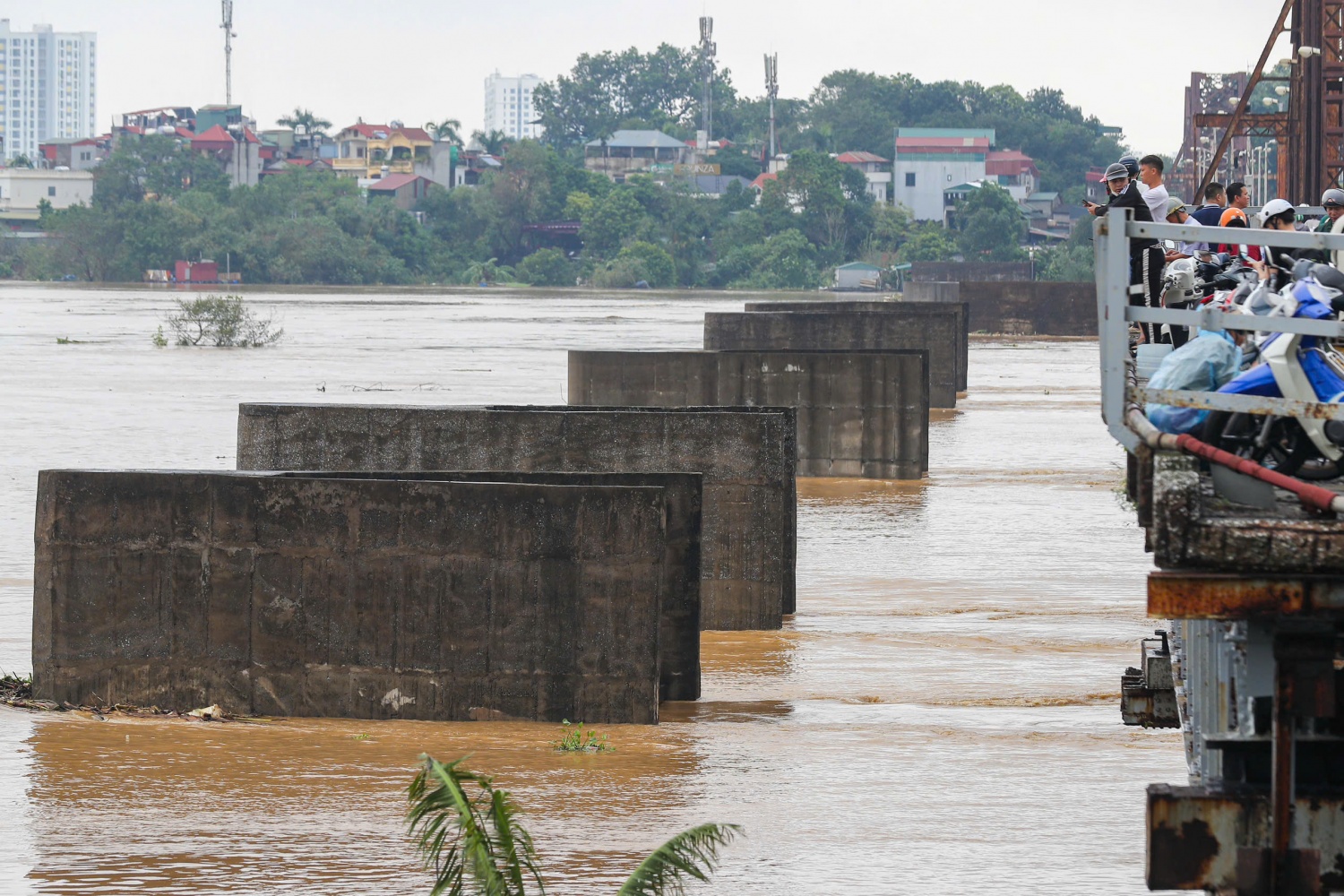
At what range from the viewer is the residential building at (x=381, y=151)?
7485 inches

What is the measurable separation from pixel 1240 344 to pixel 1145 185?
3808 mm

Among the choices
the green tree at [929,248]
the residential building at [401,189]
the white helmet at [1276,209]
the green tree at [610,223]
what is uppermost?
the residential building at [401,189]

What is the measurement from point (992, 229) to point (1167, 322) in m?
139

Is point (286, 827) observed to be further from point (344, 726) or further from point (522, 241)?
point (522, 241)

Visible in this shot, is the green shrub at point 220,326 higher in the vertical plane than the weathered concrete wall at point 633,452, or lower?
higher

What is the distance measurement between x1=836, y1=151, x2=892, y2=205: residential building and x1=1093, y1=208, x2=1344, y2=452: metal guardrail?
168m

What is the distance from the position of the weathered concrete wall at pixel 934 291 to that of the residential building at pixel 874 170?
9814cm

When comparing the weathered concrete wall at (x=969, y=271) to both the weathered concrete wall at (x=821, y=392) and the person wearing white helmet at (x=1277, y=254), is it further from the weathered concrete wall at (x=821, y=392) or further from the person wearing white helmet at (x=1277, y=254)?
the person wearing white helmet at (x=1277, y=254)

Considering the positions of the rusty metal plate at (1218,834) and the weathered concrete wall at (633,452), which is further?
the weathered concrete wall at (633,452)

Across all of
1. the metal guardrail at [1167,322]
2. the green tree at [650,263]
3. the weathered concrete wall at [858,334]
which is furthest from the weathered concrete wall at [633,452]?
the green tree at [650,263]

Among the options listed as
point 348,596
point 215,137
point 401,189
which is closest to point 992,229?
point 401,189

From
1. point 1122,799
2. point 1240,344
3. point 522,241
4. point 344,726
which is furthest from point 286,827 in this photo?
point 522,241

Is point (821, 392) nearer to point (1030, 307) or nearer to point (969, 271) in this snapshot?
point (1030, 307)

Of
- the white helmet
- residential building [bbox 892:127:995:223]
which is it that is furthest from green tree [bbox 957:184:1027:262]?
the white helmet
